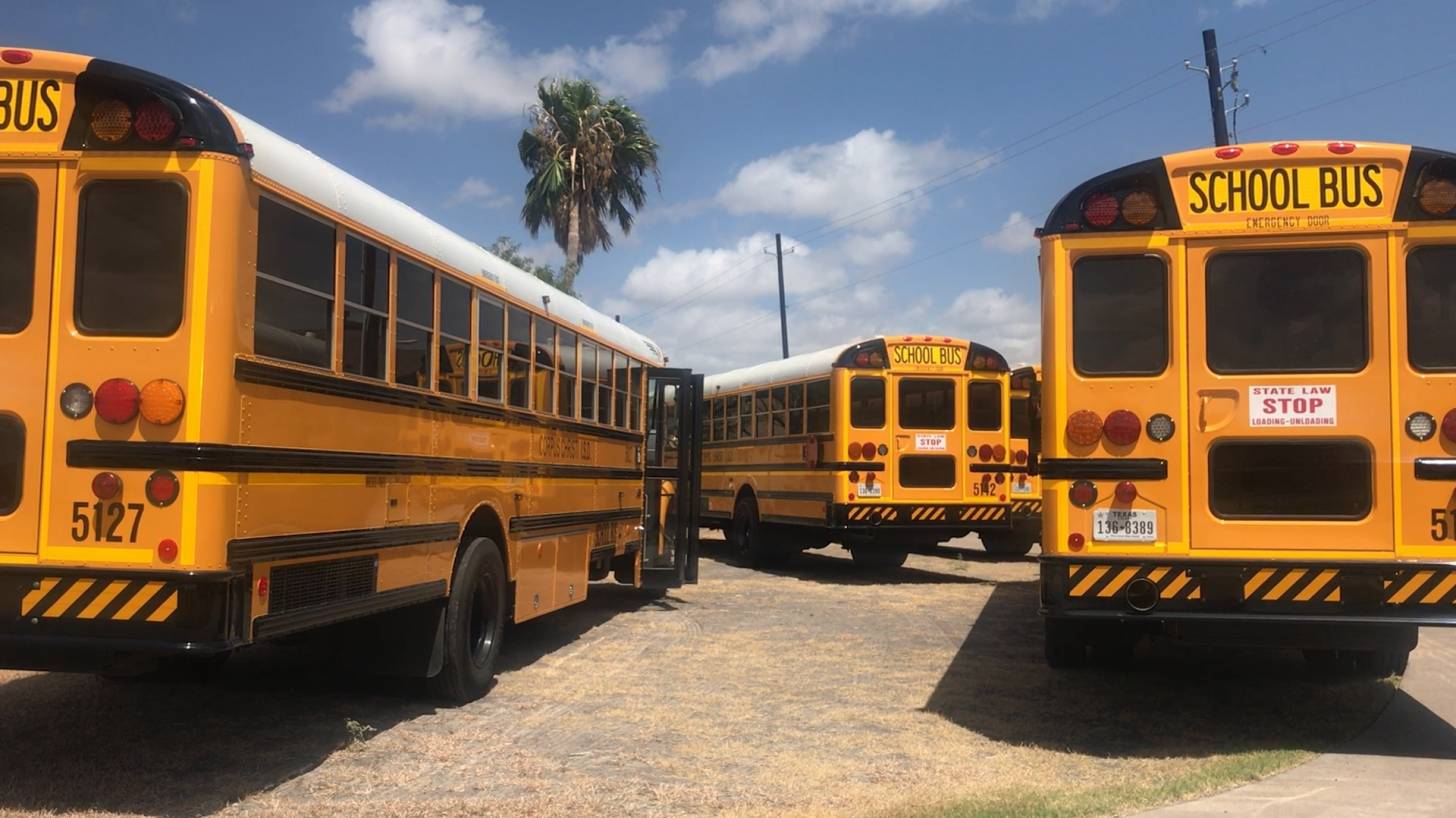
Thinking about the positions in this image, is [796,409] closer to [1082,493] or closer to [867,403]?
[867,403]

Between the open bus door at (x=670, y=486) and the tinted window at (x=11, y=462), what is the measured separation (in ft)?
20.6

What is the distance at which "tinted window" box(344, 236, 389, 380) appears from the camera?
4969 millimetres

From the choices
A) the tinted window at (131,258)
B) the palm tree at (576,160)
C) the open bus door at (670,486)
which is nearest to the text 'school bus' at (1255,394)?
the tinted window at (131,258)

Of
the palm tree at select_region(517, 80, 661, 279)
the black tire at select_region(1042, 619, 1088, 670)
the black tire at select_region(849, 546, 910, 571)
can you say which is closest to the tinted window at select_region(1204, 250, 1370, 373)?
the black tire at select_region(1042, 619, 1088, 670)

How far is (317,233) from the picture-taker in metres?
4.75

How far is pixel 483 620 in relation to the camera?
660cm

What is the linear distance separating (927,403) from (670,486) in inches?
128

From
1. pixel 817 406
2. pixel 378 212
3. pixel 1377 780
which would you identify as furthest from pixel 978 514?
pixel 378 212

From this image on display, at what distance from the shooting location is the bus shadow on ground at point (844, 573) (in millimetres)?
12867

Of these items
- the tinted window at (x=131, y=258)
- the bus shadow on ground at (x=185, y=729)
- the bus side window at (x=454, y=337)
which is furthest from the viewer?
the bus side window at (x=454, y=337)

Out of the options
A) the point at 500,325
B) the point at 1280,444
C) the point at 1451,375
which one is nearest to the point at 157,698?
the point at 500,325

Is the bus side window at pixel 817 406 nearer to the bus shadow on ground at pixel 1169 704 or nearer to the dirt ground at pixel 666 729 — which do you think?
the dirt ground at pixel 666 729

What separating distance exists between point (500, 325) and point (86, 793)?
3.22m

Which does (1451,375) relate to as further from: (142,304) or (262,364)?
(142,304)
